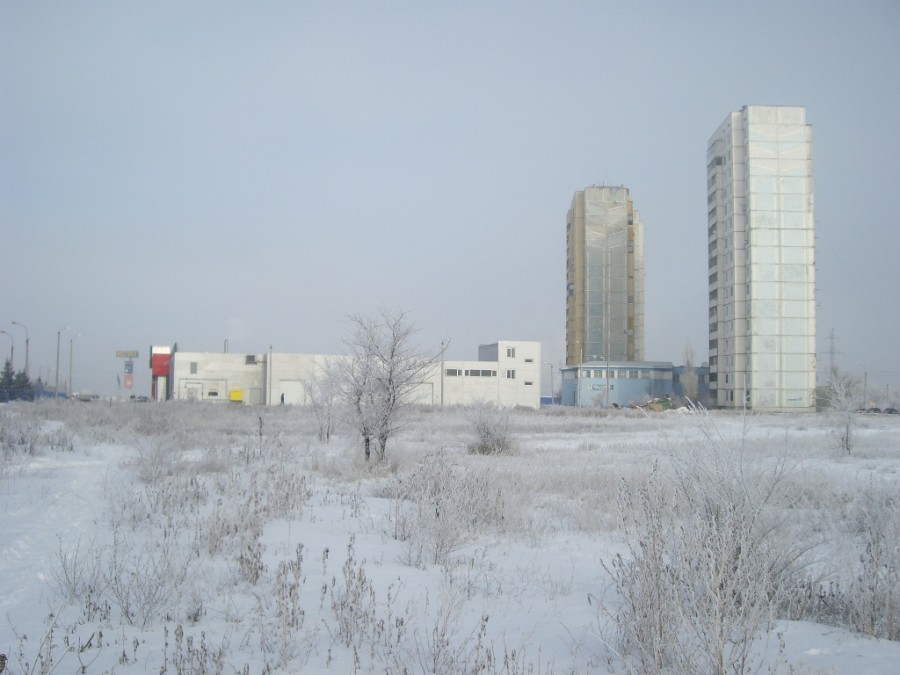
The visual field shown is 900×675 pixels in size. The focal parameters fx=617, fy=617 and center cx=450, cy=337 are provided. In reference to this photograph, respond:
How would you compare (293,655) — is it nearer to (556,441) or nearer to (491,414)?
(491,414)

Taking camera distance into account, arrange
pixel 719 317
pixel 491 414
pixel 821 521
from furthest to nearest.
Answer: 1. pixel 719 317
2. pixel 491 414
3. pixel 821 521

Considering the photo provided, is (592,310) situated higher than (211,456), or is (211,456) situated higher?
(592,310)

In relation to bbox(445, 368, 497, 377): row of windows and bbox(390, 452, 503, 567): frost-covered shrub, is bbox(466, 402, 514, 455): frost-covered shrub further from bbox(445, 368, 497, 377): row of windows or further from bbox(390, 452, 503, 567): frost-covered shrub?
bbox(445, 368, 497, 377): row of windows

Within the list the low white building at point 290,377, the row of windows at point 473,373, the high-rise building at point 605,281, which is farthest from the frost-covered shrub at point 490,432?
the high-rise building at point 605,281

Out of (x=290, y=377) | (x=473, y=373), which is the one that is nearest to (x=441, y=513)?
(x=473, y=373)

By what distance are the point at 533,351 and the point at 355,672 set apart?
71.6 m

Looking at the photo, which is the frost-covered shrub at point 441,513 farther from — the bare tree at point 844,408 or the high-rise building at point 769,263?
the high-rise building at point 769,263

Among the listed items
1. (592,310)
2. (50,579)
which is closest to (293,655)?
(50,579)

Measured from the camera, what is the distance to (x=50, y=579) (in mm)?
5711

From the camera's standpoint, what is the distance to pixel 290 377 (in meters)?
70.2

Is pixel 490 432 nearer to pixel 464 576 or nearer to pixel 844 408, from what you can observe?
pixel 844 408

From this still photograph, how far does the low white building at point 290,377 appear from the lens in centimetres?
6888

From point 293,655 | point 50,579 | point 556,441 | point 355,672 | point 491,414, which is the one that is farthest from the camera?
point 556,441

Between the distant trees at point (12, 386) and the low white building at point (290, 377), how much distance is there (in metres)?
13.3
